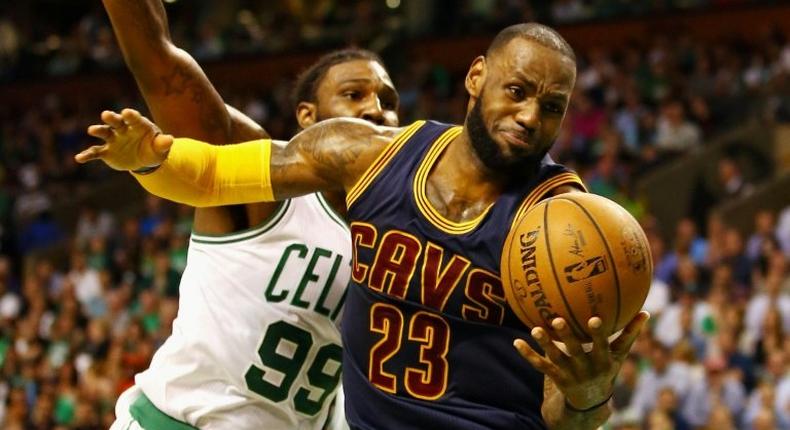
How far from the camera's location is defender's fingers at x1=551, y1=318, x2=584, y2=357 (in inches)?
128

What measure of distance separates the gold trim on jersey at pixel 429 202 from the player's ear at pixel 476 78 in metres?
0.14

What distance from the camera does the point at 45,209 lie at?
669 inches

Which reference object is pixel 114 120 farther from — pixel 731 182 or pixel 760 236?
pixel 731 182

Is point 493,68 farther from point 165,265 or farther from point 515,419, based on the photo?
point 165,265

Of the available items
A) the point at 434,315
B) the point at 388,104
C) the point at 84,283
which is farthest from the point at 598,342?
the point at 84,283

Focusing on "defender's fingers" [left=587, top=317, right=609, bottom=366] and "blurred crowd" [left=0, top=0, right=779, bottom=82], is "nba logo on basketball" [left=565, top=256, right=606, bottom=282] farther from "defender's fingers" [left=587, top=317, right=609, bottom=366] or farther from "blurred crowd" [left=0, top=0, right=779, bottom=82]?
"blurred crowd" [left=0, top=0, right=779, bottom=82]

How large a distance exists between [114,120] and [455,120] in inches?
443

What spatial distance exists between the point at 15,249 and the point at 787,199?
931cm

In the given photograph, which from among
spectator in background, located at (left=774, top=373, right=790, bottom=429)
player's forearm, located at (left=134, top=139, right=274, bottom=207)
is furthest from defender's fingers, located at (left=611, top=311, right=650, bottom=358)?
spectator in background, located at (left=774, top=373, right=790, bottom=429)

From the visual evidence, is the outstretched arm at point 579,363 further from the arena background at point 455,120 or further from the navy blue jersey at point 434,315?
the arena background at point 455,120

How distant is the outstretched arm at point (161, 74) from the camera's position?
13.5 feet

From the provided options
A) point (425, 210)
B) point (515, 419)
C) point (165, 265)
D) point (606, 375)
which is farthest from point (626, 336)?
point (165, 265)

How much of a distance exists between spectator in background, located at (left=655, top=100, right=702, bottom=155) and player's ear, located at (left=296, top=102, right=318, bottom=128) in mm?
8876

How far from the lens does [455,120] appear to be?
574 inches
